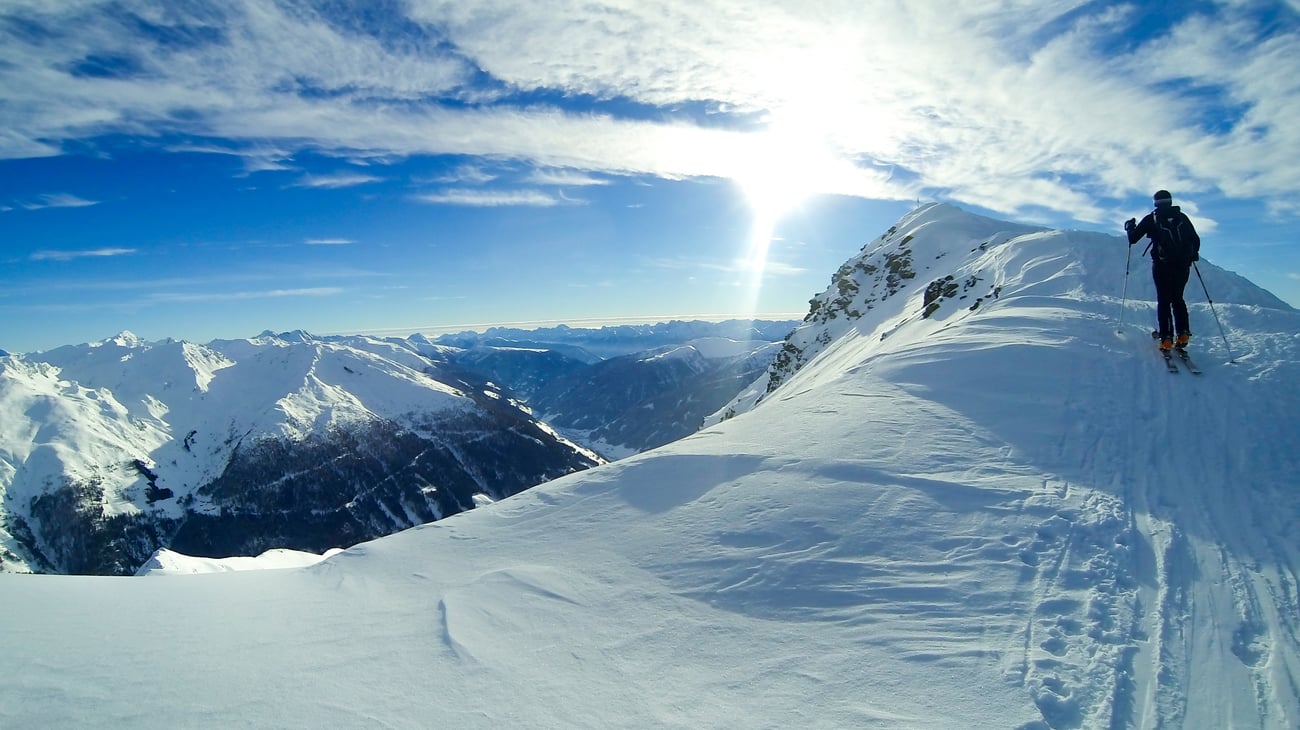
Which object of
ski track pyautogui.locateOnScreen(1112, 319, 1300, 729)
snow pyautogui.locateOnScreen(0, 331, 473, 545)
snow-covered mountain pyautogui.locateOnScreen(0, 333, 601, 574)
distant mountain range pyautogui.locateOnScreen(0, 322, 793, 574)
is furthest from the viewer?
snow pyautogui.locateOnScreen(0, 331, 473, 545)

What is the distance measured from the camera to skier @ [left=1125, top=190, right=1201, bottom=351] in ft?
43.2

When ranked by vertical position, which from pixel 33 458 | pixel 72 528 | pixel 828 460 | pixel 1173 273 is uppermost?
pixel 1173 273

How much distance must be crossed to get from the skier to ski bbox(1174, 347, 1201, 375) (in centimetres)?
18

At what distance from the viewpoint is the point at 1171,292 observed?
1326 centimetres

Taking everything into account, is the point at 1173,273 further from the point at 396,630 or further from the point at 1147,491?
the point at 396,630

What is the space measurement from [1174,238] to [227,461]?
7686 inches

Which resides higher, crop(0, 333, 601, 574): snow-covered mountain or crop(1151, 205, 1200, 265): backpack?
crop(1151, 205, 1200, 265): backpack

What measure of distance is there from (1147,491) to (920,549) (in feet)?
14.5

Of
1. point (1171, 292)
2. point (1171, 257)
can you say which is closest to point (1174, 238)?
point (1171, 257)

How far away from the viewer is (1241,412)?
34.9 ft

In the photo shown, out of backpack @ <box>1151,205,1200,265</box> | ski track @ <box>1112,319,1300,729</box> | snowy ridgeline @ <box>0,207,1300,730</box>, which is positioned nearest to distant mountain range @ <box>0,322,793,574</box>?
snowy ridgeline @ <box>0,207,1300,730</box>

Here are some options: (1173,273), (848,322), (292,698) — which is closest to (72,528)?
(848,322)

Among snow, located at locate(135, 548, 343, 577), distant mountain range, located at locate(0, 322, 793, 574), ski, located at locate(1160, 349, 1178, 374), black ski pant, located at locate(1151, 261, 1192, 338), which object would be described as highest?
black ski pant, located at locate(1151, 261, 1192, 338)

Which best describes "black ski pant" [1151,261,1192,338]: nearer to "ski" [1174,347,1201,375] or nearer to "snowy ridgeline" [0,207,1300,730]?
"ski" [1174,347,1201,375]
